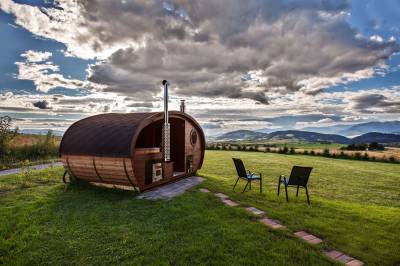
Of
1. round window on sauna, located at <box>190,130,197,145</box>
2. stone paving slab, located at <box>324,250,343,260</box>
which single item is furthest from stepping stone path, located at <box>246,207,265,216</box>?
round window on sauna, located at <box>190,130,197,145</box>

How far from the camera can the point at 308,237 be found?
208 inches

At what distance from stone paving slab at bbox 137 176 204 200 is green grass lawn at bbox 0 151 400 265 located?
0.54 meters

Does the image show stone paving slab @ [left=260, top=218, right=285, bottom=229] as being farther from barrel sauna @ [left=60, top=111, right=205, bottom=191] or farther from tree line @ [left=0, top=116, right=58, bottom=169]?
tree line @ [left=0, top=116, right=58, bottom=169]

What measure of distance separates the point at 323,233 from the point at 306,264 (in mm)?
1577

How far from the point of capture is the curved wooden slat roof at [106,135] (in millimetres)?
8672

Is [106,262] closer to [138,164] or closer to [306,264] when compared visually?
[306,264]

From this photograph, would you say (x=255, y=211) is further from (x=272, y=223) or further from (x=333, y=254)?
(x=333, y=254)

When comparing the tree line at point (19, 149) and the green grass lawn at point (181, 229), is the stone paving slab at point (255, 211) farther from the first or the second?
the tree line at point (19, 149)

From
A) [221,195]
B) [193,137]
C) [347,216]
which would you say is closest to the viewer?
[347,216]

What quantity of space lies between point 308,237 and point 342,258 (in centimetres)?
85

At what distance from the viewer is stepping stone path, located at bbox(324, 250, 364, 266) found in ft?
14.2

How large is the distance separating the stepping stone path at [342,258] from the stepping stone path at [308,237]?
401mm

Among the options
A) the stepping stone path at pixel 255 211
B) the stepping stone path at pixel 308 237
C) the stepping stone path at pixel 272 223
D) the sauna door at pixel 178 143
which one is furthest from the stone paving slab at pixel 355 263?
the sauna door at pixel 178 143

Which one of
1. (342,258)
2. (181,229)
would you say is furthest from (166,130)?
(342,258)
